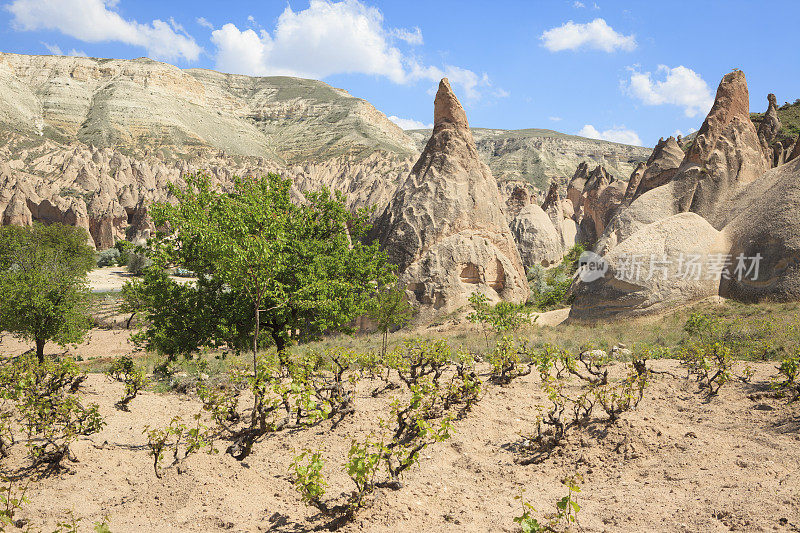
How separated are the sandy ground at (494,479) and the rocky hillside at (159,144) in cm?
6299

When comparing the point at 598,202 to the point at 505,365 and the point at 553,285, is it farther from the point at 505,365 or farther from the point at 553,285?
the point at 505,365

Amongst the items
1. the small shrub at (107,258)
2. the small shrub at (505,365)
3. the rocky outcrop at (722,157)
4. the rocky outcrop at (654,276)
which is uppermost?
the rocky outcrop at (722,157)

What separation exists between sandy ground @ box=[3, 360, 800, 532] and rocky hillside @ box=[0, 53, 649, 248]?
63.0m

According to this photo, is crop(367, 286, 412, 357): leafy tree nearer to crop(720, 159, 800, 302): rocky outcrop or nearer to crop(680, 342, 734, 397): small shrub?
crop(680, 342, 734, 397): small shrub

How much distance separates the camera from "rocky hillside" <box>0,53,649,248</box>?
69.2m

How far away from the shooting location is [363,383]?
10.2 metres

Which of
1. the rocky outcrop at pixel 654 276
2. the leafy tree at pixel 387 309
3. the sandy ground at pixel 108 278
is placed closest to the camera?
the leafy tree at pixel 387 309

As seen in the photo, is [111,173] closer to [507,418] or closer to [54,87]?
[54,87]

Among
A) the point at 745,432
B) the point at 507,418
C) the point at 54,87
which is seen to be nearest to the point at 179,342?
the point at 507,418

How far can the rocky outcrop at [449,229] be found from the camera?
890 inches

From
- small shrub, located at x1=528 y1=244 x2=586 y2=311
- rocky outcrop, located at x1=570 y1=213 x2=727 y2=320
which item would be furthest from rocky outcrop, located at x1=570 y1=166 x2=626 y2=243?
rocky outcrop, located at x1=570 y1=213 x2=727 y2=320

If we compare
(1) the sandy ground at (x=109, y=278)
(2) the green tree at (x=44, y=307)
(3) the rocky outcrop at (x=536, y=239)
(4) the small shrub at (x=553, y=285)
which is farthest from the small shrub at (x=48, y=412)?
(3) the rocky outcrop at (x=536, y=239)

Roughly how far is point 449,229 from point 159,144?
4438 inches

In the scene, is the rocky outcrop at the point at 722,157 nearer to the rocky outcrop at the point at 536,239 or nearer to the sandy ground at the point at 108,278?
the rocky outcrop at the point at 536,239
